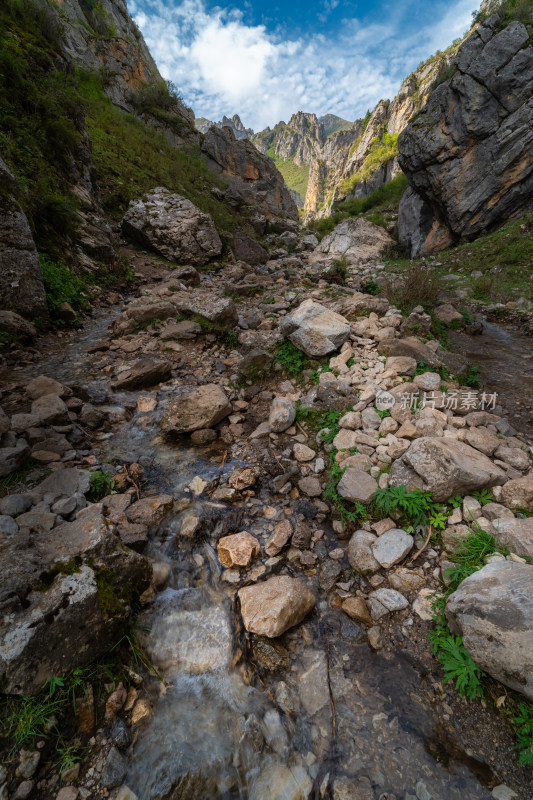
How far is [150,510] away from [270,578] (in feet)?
4.94

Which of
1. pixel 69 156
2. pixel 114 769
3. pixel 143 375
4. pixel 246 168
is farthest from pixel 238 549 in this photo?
pixel 246 168

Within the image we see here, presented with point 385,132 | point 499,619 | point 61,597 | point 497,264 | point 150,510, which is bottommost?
point 499,619

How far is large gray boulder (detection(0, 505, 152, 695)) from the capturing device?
1.87m

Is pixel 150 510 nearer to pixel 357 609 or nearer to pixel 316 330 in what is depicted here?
pixel 357 609

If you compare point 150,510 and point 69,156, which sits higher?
point 69,156

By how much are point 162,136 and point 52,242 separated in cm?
2307

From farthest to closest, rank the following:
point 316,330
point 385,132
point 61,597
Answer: point 385,132 < point 316,330 < point 61,597

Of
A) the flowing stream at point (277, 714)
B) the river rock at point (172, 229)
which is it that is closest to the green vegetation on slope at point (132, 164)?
the river rock at point (172, 229)

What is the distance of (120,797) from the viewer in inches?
68.4

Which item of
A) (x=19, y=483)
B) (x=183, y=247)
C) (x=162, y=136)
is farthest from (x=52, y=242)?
(x=162, y=136)

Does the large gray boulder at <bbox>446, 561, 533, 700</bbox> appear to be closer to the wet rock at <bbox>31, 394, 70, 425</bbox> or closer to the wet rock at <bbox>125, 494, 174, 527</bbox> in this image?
the wet rock at <bbox>125, 494, 174, 527</bbox>

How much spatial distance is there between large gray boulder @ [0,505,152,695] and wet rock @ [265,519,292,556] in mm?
1215

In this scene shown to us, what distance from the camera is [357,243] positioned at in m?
19.3

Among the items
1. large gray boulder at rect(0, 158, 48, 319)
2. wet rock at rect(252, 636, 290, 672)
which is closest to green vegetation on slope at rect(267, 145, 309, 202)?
large gray boulder at rect(0, 158, 48, 319)
